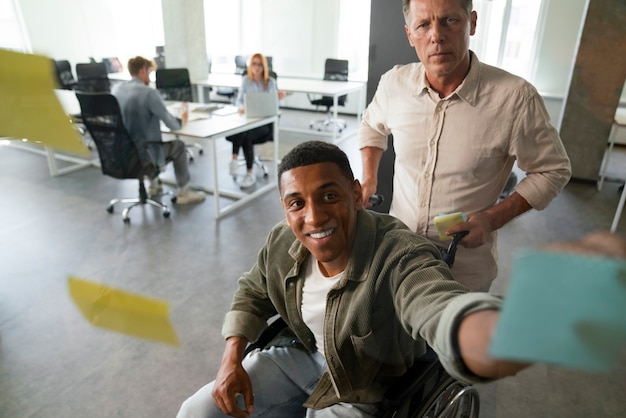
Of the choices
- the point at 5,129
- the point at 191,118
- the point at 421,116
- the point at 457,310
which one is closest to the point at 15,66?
the point at 5,129

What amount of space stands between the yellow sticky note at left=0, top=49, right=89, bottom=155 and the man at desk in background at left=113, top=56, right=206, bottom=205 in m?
0.24

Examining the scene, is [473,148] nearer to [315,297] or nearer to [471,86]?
[471,86]

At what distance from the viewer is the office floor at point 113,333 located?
3.93ft

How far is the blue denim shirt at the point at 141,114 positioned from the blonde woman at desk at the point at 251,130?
138cm

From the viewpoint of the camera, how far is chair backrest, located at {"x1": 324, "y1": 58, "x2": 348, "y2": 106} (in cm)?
470

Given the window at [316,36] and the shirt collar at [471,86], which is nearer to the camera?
the shirt collar at [471,86]

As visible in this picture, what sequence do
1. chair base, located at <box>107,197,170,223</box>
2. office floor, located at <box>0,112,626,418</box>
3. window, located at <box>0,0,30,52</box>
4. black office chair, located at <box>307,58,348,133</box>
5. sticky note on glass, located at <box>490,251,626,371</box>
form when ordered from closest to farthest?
sticky note on glass, located at <box>490,251,626,371</box> < window, located at <box>0,0,30,52</box> < office floor, located at <box>0,112,626,418</box> < chair base, located at <box>107,197,170,223</box> < black office chair, located at <box>307,58,348,133</box>

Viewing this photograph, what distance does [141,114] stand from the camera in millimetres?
1318

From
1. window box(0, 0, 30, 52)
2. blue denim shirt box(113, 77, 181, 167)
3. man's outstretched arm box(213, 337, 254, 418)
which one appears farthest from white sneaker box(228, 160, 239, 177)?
window box(0, 0, 30, 52)

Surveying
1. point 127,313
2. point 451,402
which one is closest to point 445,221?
point 451,402

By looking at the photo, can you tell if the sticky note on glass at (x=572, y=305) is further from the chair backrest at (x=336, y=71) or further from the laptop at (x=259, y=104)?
the chair backrest at (x=336, y=71)

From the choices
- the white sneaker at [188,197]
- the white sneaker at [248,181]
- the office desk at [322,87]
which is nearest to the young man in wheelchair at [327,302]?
the white sneaker at [188,197]

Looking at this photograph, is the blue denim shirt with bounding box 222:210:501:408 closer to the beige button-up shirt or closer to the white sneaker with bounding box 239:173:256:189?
the beige button-up shirt

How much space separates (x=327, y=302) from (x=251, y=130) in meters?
2.60
